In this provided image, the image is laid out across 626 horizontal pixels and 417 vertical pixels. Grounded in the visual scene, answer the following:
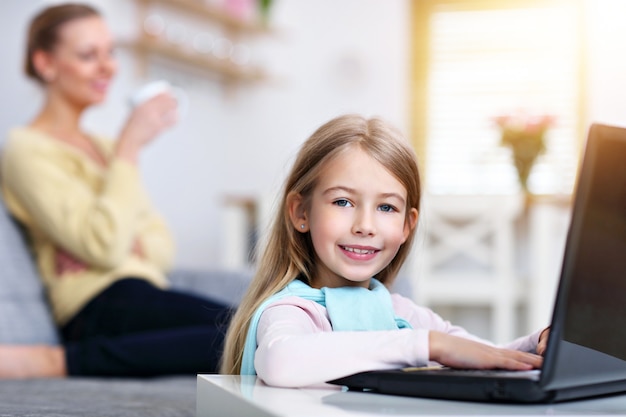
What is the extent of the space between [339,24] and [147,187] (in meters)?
1.75

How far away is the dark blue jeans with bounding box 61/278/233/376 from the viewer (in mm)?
1902

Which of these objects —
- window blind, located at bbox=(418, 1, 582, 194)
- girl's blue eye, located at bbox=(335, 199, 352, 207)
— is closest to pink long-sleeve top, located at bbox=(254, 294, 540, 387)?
girl's blue eye, located at bbox=(335, 199, 352, 207)

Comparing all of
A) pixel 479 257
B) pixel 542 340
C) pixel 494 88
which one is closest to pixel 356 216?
pixel 542 340

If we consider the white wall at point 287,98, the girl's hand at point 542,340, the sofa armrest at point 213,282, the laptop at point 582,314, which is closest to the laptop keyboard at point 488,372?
the laptop at point 582,314

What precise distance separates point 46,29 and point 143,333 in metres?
0.84

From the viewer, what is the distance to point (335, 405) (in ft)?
2.32

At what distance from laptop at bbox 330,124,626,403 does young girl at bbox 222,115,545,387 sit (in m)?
0.14

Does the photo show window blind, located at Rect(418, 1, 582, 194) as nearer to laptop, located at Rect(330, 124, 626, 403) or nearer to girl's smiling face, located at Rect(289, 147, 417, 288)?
girl's smiling face, located at Rect(289, 147, 417, 288)

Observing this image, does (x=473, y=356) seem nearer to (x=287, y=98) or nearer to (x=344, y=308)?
(x=344, y=308)

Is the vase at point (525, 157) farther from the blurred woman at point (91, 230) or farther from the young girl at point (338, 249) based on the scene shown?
the young girl at point (338, 249)

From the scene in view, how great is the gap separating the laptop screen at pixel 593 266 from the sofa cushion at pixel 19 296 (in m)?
1.46

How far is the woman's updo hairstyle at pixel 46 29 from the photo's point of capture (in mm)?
2322

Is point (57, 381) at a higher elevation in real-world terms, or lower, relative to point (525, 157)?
lower

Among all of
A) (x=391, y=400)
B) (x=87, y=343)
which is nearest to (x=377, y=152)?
(x=391, y=400)
